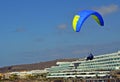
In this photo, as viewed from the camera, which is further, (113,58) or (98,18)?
(113,58)

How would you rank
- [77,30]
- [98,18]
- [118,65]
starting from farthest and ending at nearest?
[118,65] → [98,18] → [77,30]

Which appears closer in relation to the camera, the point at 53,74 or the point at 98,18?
the point at 98,18

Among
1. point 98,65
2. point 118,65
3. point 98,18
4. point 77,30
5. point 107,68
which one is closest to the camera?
point 77,30

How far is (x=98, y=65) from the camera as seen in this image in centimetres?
11500

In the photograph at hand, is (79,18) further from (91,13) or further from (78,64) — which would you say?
(78,64)

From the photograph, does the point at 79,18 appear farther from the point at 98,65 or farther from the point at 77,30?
the point at 98,65

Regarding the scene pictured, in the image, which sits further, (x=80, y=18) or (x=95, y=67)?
(x=95, y=67)

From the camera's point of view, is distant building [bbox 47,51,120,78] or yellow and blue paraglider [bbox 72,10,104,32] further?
distant building [bbox 47,51,120,78]

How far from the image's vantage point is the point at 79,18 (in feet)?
122

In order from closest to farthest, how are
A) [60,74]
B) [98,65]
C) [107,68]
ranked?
[107,68] < [98,65] < [60,74]

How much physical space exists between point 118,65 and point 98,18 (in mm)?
59608

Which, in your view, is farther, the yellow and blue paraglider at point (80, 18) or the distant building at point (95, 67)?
the distant building at point (95, 67)

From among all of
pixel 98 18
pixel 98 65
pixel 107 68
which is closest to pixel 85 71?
pixel 98 65

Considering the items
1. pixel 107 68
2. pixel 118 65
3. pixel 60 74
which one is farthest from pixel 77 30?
pixel 60 74
